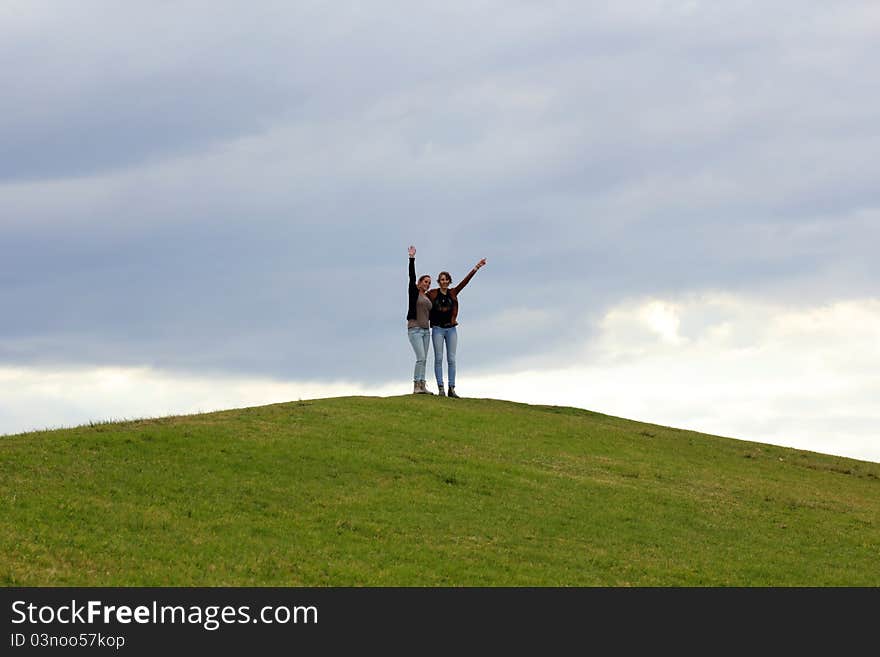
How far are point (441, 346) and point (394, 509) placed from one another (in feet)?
50.3

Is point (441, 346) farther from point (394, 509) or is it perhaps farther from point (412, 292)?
point (394, 509)

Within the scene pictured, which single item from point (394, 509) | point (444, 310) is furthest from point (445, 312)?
point (394, 509)

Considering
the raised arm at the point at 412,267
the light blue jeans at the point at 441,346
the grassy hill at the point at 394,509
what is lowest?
the grassy hill at the point at 394,509

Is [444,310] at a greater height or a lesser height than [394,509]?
greater

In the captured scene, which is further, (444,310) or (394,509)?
(444,310)

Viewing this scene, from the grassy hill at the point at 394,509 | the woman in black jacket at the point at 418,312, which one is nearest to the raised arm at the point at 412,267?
the woman in black jacket at the point at 418,312

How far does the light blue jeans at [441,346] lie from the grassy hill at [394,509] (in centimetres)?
314

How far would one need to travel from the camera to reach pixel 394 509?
23922 millimetres

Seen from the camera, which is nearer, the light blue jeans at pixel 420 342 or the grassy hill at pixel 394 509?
the grassy hill at pixel 394 509

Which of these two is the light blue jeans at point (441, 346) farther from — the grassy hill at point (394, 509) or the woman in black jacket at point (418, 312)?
the grassy hill at point (394, 509)

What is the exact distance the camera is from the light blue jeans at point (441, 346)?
38469 mm

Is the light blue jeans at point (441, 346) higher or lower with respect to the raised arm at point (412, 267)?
lower

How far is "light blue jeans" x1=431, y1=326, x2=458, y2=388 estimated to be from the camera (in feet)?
126
